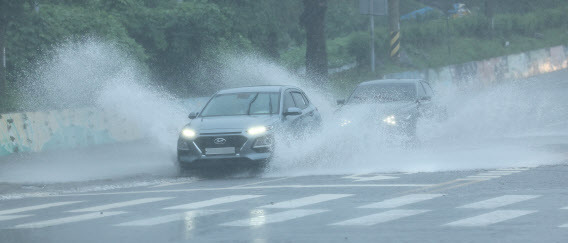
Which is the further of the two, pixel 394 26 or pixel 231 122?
pixel 394 26

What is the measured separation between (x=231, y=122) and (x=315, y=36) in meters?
15.9

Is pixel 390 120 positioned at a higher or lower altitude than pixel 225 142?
lower

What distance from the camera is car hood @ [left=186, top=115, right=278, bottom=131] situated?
Answer: 53.7ft

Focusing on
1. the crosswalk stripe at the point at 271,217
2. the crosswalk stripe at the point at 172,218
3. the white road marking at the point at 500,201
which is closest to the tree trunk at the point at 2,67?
the crosswalk stripe at the point at 172,218

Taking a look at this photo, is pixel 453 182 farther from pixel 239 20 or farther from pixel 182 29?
pixel 239 20

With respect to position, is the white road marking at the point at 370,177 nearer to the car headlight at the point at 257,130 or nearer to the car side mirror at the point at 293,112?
the car headlight at the point at 257,130

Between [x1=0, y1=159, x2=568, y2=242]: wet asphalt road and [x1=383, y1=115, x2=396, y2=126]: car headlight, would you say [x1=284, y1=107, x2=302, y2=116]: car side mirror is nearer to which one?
[x1=0, y1=159, x2=568, y2=242]: wet asphalt road

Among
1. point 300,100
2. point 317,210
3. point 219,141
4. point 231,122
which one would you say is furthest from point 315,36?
point 317,210

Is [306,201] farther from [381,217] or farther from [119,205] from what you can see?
[119,205]

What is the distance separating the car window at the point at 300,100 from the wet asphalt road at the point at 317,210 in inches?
139

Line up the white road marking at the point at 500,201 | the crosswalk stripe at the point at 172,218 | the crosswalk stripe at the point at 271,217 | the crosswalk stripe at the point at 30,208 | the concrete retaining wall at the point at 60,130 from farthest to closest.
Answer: the concrete retaining wall at the point at 60,130, the crosswalk stripe at the point at 30,208, the white road marking at the point at 500,201, the crosswalk stripe at the point at 172,218, the crosswalk stripe at the point at 271,217

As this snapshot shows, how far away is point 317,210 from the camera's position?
36.5 ft

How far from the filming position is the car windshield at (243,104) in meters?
17.4

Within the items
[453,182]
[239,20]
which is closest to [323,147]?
[453,182]
